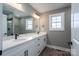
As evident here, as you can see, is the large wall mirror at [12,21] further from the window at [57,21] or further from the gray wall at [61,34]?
the gray wall at [61,34]

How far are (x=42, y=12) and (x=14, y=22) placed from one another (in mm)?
1365

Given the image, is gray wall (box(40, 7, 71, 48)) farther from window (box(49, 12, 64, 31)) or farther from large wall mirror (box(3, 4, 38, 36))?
large wall mirror (box(3, 4, 38, 36))

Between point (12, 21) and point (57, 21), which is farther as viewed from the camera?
point (57, 21)

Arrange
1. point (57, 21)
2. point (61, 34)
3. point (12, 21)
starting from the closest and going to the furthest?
point (12, 21) → point (57, 21) → point (61, 34)

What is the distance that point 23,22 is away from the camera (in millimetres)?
2127

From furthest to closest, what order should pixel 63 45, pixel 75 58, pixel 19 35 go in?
pixel 63 45, pixel 19 35, pixel 75 58

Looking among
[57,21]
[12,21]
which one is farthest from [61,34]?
[12,21]

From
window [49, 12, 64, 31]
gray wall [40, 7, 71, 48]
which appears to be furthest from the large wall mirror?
gray wall [40, 7, 71, 48]

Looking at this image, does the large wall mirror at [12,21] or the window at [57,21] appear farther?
the window at [57,21]

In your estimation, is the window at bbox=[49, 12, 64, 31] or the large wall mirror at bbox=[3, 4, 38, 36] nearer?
the large wall mirror at bbox=[3, 4, 38, 36]

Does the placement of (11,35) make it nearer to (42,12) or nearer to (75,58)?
(75,58)

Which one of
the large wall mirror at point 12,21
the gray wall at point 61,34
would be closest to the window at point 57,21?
the gray wall at point 61,34

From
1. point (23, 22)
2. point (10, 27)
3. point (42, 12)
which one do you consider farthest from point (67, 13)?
point (10, 27)

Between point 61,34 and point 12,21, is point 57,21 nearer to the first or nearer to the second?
point 61,34
